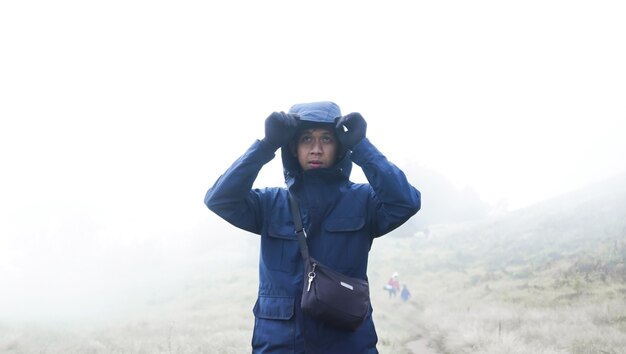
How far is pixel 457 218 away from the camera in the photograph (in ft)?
199

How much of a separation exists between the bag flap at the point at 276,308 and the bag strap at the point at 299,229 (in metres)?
0.27

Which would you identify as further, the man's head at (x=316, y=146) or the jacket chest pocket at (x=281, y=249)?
the man's head at (x=316, y=146)

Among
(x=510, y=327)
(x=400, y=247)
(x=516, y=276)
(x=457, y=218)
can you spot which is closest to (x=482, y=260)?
(x=516, y=276)

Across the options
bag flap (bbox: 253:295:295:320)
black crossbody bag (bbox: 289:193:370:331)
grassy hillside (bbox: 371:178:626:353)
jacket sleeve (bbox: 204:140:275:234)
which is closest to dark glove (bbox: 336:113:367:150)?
jacket sleeve (bbox: 204:140:275:234)

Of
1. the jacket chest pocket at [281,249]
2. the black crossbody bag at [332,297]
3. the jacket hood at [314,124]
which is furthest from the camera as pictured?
the jacket hood at [314,124]

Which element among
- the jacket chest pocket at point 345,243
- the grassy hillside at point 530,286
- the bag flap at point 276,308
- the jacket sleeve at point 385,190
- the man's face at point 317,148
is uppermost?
the man's face at point 317,148

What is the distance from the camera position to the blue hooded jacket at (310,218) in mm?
2736

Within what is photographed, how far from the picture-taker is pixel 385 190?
2979 mm

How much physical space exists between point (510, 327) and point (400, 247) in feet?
94.8

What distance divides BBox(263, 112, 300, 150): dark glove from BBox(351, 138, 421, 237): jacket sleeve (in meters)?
0.45

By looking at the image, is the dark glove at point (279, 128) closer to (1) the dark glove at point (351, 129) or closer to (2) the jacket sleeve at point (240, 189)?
(2) the jacket sleeve at point (240, 189)

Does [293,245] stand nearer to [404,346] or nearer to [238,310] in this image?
[404,346]

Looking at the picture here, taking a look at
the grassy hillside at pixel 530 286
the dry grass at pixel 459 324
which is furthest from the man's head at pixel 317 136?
the grassy hillside at pixel 530 286

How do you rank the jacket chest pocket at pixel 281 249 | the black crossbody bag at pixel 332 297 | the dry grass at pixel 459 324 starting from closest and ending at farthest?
1. the black crossbody bag at pixel 332 297
2. the jacket chest pocket at pixel 281 249
3. the dry grass at pixel 459 324
